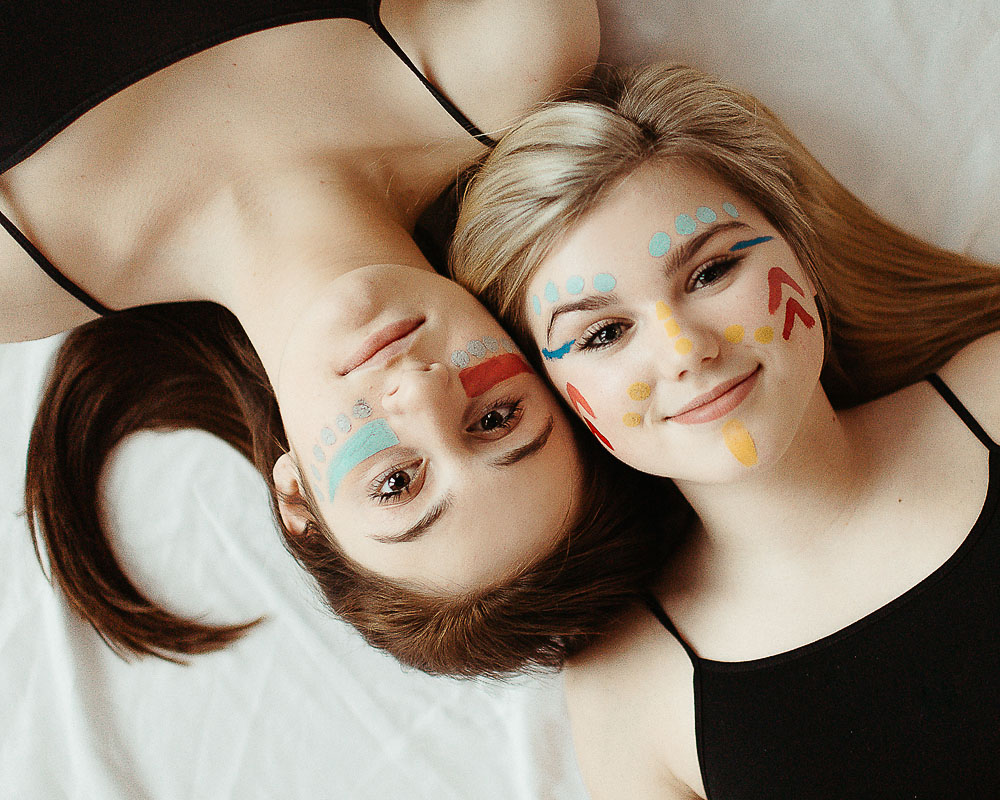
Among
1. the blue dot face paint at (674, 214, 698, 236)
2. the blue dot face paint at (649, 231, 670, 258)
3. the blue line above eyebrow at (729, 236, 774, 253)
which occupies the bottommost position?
the blue line above eyebrow at (729, 236, 774, 253)

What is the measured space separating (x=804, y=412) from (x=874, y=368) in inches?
14.4

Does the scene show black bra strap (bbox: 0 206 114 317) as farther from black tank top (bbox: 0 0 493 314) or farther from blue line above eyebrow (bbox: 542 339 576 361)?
blue line above eyebrow (bbox: 542 339 576 361)

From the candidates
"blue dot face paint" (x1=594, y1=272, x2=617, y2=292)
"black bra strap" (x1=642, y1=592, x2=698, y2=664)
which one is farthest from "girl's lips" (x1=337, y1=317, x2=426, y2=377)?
"black bra strap" (x1=642, y1=592, x2=698, y2=664)

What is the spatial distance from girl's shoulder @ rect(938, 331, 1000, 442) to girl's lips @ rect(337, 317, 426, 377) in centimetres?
85

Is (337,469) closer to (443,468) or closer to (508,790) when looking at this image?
(443,468)

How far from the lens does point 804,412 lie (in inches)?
48.6

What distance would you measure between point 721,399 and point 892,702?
1.72ft

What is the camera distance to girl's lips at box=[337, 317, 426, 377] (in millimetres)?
1195

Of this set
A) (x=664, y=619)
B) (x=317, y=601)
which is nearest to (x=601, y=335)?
(x=664, y=619)

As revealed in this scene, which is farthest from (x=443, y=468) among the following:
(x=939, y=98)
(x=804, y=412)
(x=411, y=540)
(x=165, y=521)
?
(x=939, y=98)

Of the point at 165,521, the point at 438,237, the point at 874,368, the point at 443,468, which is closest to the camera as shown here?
the point at 443,468

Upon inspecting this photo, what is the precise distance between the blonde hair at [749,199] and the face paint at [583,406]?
0.12 m

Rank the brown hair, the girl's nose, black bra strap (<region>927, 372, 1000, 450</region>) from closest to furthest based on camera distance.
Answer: the girl's nose
black bra strap (<region>927, 372, 1000, 450</region>)
the brown hair

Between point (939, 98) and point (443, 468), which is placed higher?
point (939, 98)
